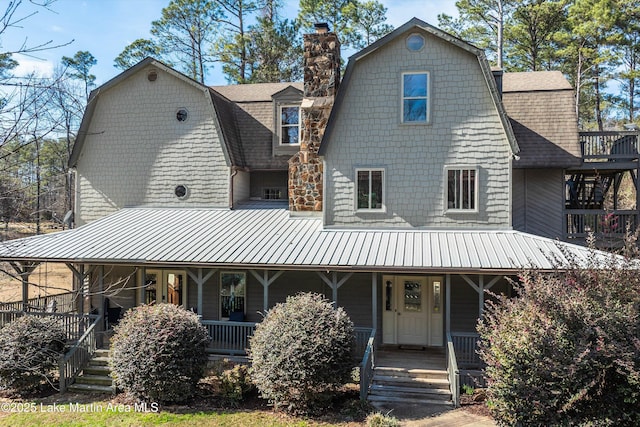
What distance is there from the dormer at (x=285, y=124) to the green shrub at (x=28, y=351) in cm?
880

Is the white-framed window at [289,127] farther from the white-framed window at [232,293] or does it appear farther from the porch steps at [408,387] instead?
the porch steps at [408,387]

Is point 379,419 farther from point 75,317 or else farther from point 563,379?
point 75,317

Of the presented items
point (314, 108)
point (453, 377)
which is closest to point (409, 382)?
point (453, 377)

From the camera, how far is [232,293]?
14180 mm

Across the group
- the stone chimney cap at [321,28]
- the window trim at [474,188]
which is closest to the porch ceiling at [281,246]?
the window trim at [474,188]

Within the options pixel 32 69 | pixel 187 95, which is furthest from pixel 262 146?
pixel 32 69

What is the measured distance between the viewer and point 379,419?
8523mm

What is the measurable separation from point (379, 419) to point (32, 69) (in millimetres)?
8020

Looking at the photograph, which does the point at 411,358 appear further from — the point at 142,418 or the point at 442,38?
the point at 442,38

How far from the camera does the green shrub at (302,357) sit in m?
9.19

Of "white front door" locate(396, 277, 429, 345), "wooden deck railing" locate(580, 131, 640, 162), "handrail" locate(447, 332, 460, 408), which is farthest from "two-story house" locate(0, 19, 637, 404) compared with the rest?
"wooden deck railing" locate(580, 131, 640, 162)

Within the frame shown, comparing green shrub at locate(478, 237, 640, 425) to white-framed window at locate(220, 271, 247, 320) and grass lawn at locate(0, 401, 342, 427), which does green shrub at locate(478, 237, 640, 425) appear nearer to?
grass lawn at locate(0, 401, 342, 427)

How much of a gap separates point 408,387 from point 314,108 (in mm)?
8455

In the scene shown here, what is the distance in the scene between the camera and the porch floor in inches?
440
